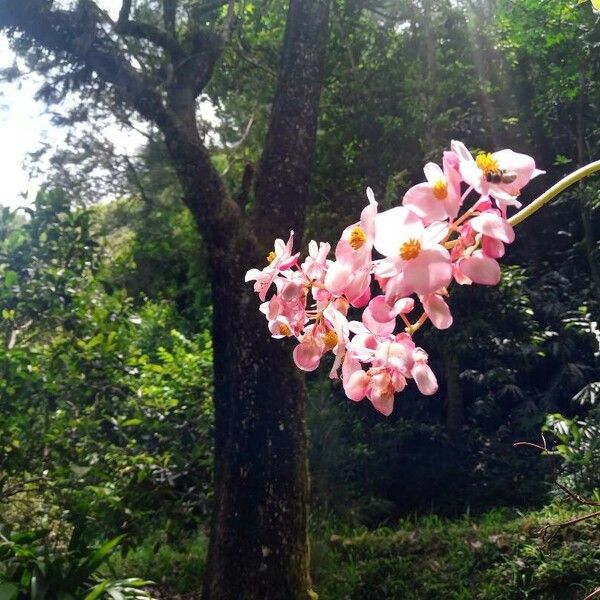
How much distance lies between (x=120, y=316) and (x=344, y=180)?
357 centimetres

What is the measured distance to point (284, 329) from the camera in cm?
65

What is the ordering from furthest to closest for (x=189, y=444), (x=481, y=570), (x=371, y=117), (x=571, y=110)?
1. (x=371, y=117)
2. (x=571, y=110)
3. (x=189, y=444)
4. (x=481, y=570)

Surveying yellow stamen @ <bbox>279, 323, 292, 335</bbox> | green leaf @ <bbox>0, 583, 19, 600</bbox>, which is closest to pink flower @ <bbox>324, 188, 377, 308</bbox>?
yellow stamen @ <bbox>279, 323, 292, 335</bbox>

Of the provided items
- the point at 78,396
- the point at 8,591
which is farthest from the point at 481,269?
the point at 78,396

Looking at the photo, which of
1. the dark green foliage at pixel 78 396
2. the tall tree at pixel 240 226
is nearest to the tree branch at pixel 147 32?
the tall tree at pixel 240 226

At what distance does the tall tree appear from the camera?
3201mm

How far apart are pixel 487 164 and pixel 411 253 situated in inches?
3.3

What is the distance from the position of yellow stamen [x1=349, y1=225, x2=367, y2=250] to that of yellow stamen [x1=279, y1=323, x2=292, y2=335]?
0.13m

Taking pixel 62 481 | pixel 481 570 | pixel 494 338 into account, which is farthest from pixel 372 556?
pixel 494 338

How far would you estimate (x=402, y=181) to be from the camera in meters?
5.93

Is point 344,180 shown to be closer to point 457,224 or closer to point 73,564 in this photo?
→ point 73,564

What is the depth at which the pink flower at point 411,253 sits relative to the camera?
476 mm

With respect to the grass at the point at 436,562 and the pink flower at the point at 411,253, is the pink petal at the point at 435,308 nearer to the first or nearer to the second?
the pink flower at the point at 411,253

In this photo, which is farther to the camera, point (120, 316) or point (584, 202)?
point (584, 202)
